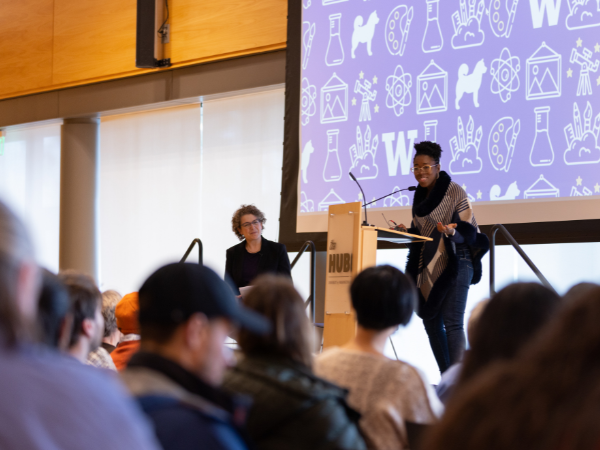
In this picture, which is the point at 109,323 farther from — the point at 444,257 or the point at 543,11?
the point at 543,11

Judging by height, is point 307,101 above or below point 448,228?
above

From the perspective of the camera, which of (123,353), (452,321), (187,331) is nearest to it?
(187,331)

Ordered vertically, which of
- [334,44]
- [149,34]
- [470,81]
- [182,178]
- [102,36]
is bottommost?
[182,178]

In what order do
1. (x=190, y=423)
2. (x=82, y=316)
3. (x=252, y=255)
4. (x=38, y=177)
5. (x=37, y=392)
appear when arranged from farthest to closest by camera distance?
(x=38, y=177)
(x=252, y=255)
(x=82, y=316)
(x=190, y=423)
(x=37, y=392)

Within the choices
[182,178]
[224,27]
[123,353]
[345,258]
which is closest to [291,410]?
[123,353]

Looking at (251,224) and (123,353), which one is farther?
(251,224)

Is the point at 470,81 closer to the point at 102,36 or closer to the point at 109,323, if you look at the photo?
the point at 109,323

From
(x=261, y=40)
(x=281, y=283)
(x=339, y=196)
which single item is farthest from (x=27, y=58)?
(x=281, y=283)

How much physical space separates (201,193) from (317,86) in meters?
1.79

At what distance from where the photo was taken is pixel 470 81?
4.69 meters

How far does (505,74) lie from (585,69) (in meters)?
0.52

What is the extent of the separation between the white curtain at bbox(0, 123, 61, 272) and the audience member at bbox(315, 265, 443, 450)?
6348 millimetres

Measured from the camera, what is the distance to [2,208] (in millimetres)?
617

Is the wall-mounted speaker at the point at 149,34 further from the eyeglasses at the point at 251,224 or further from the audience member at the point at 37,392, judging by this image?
the audience member at the point at 37,392
